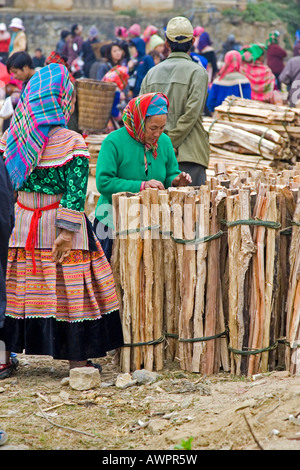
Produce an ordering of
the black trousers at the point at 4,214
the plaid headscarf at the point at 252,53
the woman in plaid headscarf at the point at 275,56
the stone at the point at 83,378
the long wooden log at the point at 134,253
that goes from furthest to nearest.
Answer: the woman in plaid headscarf at the point at 275,56 → the plaid headscarf at the point at 252,53 → the long wooden log at the point at 134,253 → the stone at the point at 83,378 → the black trousers at the point at 4,214

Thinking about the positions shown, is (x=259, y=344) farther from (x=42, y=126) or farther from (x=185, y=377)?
(x=42, y=126)

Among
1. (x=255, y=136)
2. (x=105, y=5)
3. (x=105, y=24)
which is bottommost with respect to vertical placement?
(x=255, y=136)

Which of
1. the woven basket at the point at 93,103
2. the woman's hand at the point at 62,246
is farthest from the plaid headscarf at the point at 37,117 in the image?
the woven basket at the point at 93,103

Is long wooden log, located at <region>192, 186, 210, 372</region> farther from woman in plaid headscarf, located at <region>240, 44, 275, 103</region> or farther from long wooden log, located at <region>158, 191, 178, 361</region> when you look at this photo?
woman in plaid headscarf, located at <region>240, 44, 275, 103</region>

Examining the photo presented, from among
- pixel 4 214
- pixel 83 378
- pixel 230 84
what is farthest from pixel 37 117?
pixel 230 84

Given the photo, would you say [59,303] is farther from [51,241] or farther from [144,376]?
[144,376]

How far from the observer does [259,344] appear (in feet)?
14.0

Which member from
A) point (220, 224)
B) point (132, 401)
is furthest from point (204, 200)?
point (132, 401)

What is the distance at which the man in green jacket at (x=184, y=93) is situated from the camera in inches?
231

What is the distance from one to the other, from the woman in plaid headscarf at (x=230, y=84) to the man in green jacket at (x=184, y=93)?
4.19 metres

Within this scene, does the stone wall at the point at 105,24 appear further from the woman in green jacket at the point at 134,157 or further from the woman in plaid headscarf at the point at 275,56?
the woman in green jacket at the point at 134,157

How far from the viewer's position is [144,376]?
4348 mm

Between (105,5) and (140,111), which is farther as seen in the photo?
(105,5)

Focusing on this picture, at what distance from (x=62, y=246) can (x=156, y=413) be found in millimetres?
1113
